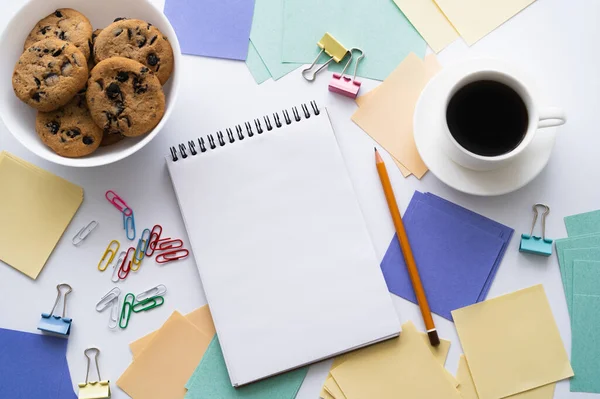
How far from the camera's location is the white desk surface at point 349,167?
1190mm

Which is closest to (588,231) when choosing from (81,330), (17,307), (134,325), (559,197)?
(559,197)

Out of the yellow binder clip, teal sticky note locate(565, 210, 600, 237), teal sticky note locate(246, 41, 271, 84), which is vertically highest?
teal sticky note locate(246, 41, 271, 84)

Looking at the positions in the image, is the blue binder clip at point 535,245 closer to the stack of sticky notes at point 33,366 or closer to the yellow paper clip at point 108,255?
the yellow paper clip at point 108,255

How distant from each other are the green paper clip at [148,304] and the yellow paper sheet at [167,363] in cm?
5

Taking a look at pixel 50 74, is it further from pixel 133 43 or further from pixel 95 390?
pixel 95 390

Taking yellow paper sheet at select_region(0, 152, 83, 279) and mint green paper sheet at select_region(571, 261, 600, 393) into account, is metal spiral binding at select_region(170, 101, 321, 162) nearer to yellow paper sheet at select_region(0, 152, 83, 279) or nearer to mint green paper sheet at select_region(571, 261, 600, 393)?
yellow paper sheet at select_region(0, 152, 83, 279)

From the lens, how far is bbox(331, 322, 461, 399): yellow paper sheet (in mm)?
1172

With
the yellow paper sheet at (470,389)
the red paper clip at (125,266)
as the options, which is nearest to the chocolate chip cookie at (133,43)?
the red paper clip at (125,266)

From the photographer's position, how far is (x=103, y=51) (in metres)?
1.06

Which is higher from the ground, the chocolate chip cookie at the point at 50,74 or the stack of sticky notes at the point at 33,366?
the chocolate chip cookie at the point at 50,74

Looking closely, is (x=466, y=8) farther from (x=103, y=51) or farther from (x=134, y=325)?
(x=134, y=325)

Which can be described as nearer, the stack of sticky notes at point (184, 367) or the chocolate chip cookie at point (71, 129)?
the chocolate chip cookie at point (71, 129)

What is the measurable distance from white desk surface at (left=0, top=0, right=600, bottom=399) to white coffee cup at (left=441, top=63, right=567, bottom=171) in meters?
0.15

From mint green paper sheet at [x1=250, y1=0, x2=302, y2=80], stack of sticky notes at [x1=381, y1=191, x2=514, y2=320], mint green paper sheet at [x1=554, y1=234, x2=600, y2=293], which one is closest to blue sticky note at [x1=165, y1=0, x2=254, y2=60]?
mint green paper sheet at [x1=250, y1=0, x2=302, y2=80]
